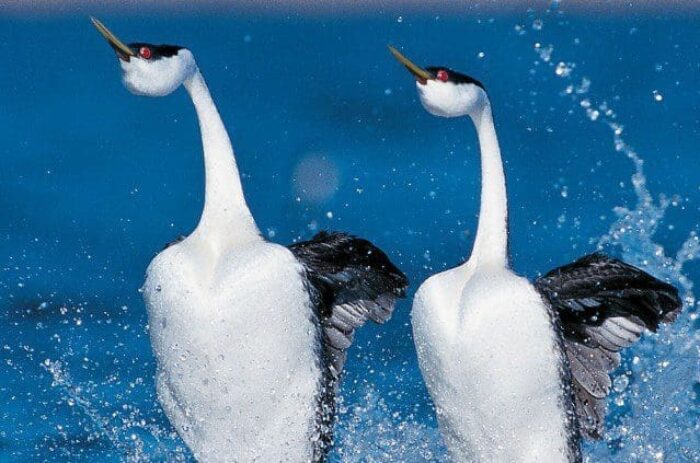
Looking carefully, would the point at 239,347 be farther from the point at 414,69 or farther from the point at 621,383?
the point at 621,383

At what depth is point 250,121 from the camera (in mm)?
6906

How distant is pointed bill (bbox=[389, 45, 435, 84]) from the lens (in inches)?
156

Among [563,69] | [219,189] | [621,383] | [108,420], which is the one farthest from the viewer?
[563,69]

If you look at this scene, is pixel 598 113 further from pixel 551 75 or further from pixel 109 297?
pixel 109 297

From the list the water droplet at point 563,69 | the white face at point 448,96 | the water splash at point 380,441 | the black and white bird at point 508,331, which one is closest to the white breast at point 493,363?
the black and white bird at point 508,331

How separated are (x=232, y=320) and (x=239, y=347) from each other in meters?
0.07

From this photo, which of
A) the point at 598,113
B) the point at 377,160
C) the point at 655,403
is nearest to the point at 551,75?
the point at 598,113

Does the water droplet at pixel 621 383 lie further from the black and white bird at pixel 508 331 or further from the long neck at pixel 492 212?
the long neck at pixel 492 212

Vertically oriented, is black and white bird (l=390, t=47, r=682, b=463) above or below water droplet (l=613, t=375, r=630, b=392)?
above

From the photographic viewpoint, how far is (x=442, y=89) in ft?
13.2

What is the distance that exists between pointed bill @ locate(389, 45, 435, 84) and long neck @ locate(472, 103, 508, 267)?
215mm

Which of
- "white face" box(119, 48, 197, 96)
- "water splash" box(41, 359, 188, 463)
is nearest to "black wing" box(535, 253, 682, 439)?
"white face" box(119, 48, 197, 96)

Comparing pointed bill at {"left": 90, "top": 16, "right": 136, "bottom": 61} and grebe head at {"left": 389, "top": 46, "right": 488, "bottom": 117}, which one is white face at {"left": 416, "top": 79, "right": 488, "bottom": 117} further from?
pointed bill at {"left": 90, "top": 16, "right": 136, "bottom": 61}

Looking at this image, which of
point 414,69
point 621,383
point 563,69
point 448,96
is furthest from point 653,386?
point 563,69
